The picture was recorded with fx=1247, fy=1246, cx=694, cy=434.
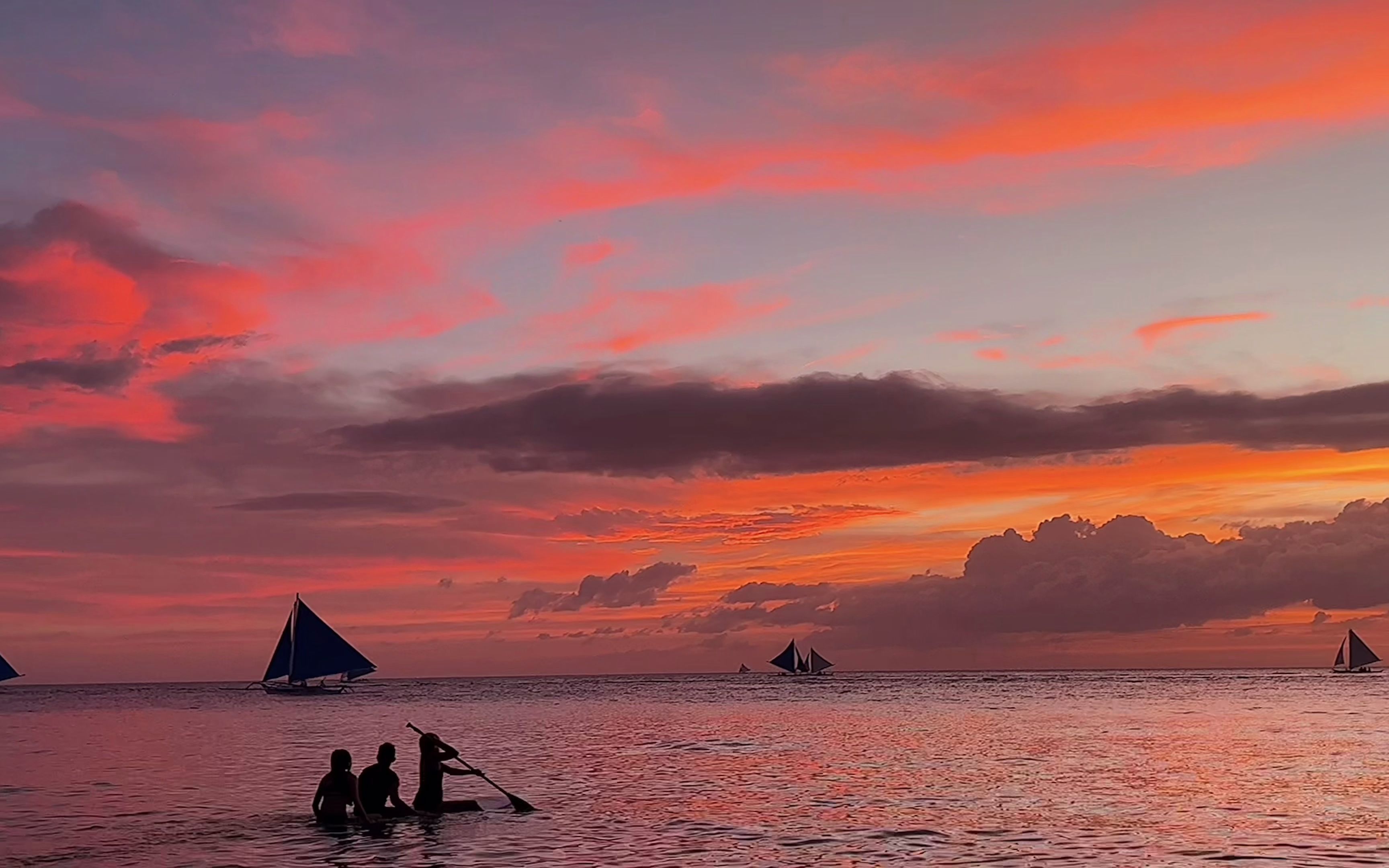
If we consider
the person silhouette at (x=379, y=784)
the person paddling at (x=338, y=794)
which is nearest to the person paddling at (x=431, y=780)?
the person silhouette at (x=379, y=784)

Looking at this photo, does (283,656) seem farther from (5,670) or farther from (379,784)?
(379,784)

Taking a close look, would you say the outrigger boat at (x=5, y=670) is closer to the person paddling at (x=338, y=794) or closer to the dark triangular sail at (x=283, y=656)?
the dark triangular sail at (x=283, y=656)

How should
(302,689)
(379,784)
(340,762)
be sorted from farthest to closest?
1. (302,689)
2. (379,784)
3. (340,762)

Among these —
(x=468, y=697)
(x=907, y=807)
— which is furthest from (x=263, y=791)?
(x=468, y=697)

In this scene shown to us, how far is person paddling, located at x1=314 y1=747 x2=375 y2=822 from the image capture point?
3319 centimetres

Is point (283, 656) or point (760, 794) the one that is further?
point (283, 656)

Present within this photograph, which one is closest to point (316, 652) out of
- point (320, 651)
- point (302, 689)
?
point (320, 651)

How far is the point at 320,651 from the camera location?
398 ft

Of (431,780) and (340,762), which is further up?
(340,762)

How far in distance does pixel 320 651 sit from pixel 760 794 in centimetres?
8896

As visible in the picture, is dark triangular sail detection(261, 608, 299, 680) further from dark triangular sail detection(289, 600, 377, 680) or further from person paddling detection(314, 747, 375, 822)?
person paddling detection(314, 747, 375, 822)

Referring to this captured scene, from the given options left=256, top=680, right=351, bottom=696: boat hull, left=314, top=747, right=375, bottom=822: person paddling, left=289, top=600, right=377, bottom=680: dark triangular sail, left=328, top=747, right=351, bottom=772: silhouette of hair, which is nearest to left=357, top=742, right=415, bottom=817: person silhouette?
left=314, top=747, right=375, bottom=822: person paddling

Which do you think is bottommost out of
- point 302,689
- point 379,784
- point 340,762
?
point 302,689

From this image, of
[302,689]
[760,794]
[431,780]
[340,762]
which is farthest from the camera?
[302,689]
